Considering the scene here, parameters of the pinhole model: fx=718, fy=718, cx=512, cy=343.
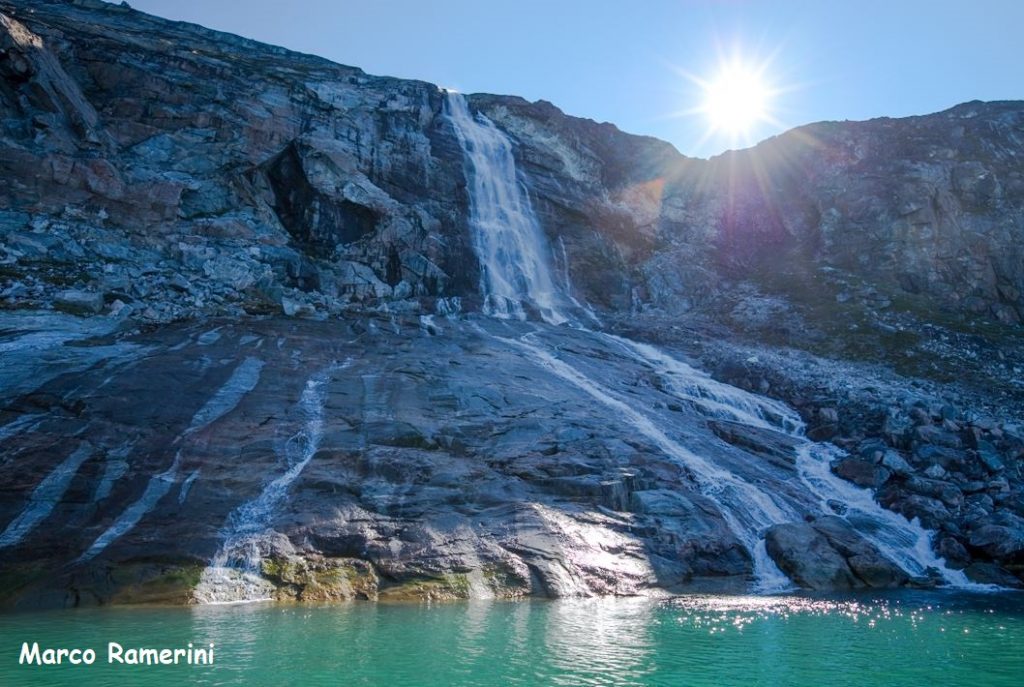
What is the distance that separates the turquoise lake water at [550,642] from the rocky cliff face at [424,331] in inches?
92.5

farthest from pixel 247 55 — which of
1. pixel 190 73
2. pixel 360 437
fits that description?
pixel 360 437

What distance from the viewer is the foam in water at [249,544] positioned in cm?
2012

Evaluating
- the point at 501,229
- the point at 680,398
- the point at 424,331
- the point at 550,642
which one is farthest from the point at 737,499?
the point at 501,229

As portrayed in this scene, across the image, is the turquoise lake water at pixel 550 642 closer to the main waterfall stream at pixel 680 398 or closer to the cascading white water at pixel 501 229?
the main waterfall stream at pixel 680 398

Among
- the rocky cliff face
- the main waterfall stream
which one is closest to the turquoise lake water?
the rocky cliff face

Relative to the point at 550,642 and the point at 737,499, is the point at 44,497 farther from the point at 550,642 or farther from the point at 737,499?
the point at 737,499

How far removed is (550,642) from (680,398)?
23729 mm

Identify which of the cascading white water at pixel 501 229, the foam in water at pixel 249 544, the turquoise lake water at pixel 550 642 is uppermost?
the cascading white water at pixel 501 229

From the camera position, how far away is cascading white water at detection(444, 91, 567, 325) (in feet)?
175

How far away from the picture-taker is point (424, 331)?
4072 centimetres

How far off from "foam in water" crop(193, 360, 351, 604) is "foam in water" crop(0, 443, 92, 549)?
4997 millimetres

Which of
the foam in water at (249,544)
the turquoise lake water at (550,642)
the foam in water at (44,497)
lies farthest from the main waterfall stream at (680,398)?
the foam in water at (44,497)

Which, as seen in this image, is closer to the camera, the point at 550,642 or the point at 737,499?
the point at 550,642

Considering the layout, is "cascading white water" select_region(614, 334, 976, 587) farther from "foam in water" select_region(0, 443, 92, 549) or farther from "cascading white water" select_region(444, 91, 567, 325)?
"foam in water" select_region(0, 443, 92, 549)
